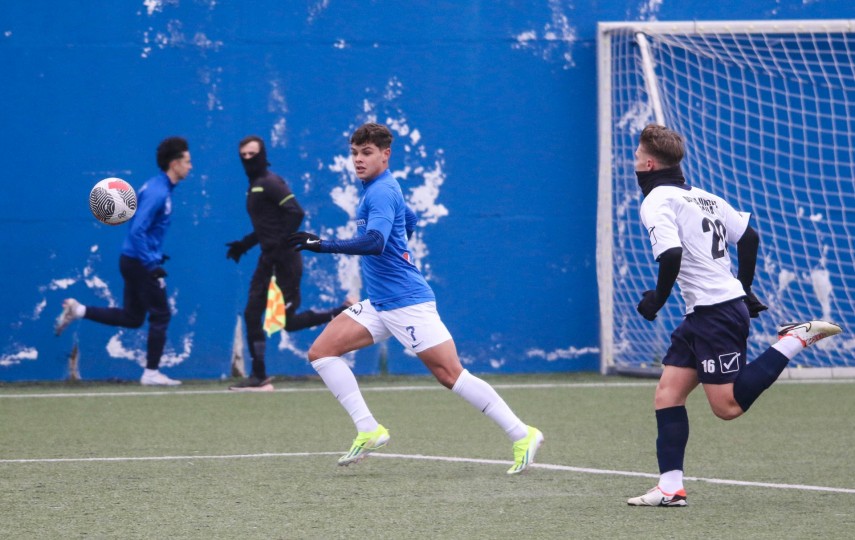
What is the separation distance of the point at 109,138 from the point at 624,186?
16.3 feet

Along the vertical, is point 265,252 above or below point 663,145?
below

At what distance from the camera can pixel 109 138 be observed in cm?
1226

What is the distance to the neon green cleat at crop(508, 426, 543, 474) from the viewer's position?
6945mm

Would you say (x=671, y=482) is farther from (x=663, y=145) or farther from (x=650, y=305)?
(x=663, y=145)

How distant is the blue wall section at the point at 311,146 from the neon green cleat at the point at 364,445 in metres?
5.45

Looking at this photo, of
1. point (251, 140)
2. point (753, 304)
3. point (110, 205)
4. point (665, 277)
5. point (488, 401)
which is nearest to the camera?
point (665, 277)

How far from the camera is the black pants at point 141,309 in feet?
38.4

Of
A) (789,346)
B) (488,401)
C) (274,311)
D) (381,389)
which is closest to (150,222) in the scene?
(274,311)

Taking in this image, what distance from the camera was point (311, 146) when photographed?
40.9 feet

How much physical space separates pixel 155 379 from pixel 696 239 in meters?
7.05

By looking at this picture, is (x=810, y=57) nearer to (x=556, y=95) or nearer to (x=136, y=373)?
(x=556, y=95)

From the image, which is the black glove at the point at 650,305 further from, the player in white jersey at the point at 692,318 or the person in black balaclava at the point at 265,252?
the person in black balaclava at the point at 265,252

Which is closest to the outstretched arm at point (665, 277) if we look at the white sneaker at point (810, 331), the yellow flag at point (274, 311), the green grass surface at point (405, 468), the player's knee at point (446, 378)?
the white sneaker at point (810, 331)

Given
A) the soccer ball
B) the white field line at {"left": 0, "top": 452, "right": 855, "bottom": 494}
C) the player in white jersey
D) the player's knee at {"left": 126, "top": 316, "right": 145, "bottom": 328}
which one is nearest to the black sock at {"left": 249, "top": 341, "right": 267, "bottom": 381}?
Answer: the player's knee at {"left": 126, "top": 316, "right": 145, "bottom": 328}
